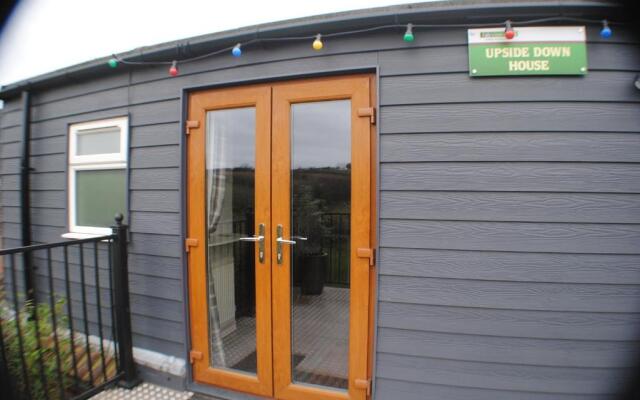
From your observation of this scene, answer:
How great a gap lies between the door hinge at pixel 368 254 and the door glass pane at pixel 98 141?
7.47 ft

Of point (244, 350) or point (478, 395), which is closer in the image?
point (478, 395)

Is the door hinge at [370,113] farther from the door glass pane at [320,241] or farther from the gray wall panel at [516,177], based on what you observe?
the gray wall panel at [516,177]

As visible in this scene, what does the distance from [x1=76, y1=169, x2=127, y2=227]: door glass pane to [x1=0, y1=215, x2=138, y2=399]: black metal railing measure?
0.87 ft

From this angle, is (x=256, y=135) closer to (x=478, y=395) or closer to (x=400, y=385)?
(x=400, y=385)

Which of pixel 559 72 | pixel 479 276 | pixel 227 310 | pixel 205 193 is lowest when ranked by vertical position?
pixel 227 310

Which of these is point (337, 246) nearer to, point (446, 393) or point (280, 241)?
point (280, 241)

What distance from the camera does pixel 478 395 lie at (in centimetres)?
177

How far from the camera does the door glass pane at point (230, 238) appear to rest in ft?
7.03

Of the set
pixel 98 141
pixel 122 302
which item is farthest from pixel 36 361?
pixel 98 141

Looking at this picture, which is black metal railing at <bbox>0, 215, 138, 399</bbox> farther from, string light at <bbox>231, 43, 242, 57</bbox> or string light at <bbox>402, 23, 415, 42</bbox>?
string light at <bbox>402, 23, 415, 42</bbox>

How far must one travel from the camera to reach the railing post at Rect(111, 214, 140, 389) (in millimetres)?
2225

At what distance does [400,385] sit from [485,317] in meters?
0.66

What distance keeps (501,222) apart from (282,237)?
4.36 feet

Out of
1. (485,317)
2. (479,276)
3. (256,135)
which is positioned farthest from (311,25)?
(485,317)
